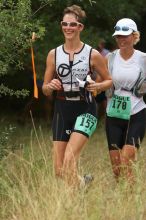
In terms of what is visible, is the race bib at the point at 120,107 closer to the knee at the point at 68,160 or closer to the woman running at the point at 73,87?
the woman running at the point at 73,87

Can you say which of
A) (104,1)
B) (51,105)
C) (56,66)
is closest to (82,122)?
(56,66)

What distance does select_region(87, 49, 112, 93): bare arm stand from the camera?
20.7 ft

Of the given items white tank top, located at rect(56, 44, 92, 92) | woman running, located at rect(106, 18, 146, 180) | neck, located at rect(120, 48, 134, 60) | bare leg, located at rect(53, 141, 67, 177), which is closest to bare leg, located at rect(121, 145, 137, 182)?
woman running, located at rect(106, 18, 146, 180)

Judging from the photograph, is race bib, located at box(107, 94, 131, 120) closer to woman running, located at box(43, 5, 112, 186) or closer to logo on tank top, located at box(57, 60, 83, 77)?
woman running, located at box(43, 5, 112, 186)

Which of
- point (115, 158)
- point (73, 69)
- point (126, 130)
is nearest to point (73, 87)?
point (73, 69)

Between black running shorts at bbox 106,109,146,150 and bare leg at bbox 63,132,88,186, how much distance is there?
548 millimetres

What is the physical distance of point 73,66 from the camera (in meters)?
6.35

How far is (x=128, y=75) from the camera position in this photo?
6617mm

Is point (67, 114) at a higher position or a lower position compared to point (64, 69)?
lower

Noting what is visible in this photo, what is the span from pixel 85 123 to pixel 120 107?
52 centimetres

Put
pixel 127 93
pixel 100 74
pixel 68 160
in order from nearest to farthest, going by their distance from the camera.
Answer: pixel 68 160, pixel 100 74, pixel 127 93

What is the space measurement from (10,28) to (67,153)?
1367 millimetres

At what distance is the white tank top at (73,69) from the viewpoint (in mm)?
6352

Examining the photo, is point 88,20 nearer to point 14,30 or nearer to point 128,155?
point 14,30
